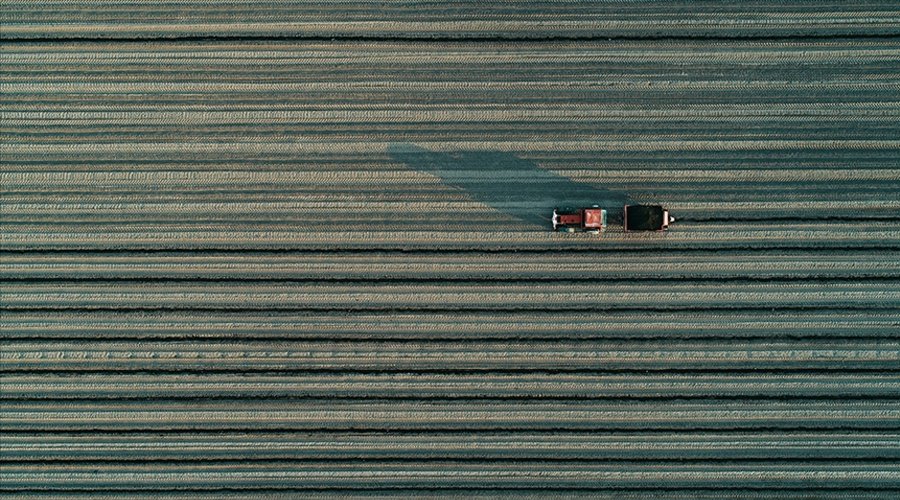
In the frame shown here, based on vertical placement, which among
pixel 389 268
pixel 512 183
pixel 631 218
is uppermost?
pixel 512 183

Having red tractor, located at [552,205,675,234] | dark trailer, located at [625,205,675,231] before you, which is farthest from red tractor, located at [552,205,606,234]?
dark trailer, located at [625,205,675,231]

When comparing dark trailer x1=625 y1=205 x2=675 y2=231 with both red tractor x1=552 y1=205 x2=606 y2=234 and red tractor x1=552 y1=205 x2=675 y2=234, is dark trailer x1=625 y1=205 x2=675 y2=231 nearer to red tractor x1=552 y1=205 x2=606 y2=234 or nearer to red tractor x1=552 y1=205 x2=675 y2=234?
red tractor x1=552 y1=205 x2=675 y2=234

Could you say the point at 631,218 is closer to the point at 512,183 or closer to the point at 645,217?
the point at 645,217

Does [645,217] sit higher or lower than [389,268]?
higher

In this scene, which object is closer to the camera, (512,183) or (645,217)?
(645,217)

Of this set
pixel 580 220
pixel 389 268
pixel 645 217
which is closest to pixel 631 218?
pixel 645 217

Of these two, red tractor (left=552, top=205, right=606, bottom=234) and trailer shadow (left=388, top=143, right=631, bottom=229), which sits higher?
trailer shadow (left=388, top=143, right=631, bottom=229)
